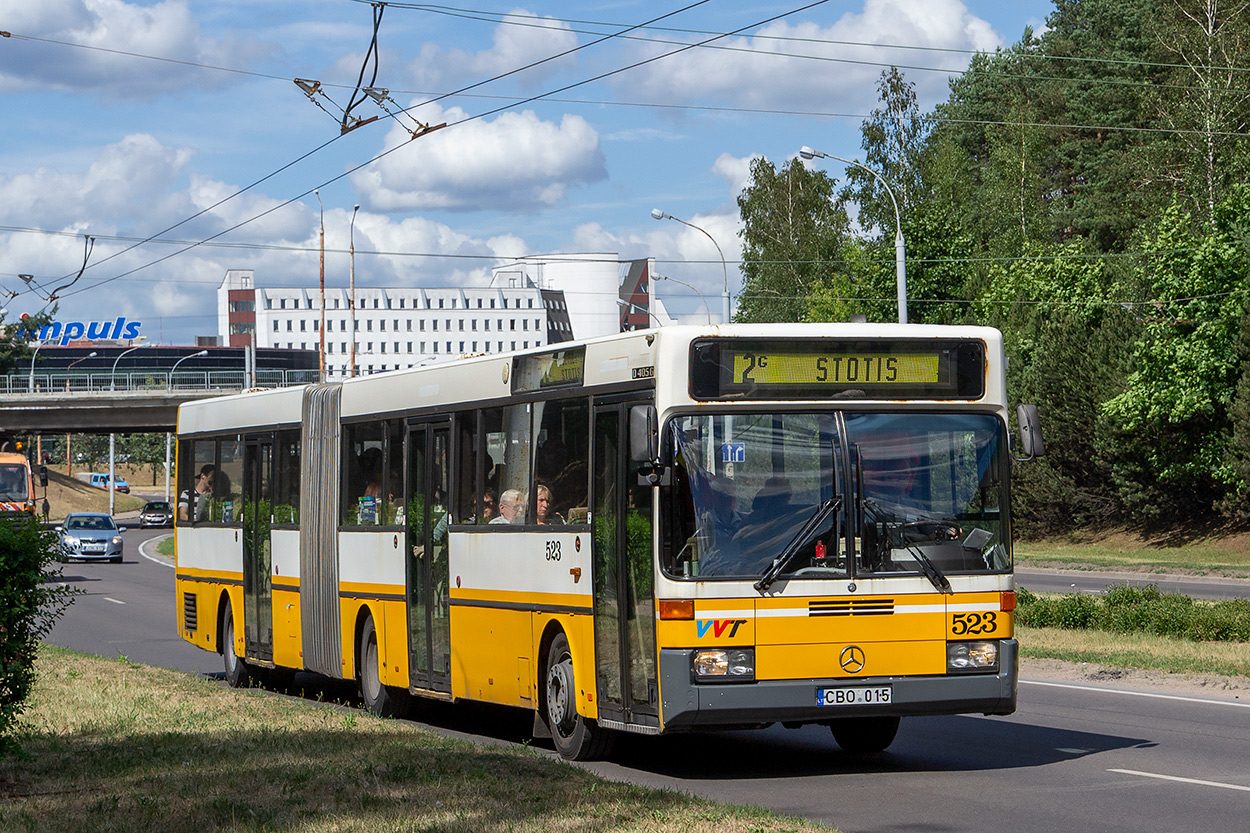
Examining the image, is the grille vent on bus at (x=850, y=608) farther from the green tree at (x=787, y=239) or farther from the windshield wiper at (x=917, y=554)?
the green tree at (x=787, y=239)

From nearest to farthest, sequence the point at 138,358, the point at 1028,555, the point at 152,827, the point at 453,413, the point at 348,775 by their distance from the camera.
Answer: the point at 152,827, the point at 348,775, the point at 453,413, the point at 1028,555, the point at 138,358

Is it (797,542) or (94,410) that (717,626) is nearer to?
(797,542)

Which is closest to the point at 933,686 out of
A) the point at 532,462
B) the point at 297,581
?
the point at 532,462

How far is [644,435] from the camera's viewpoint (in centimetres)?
1044

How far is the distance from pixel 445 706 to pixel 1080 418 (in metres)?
34.9

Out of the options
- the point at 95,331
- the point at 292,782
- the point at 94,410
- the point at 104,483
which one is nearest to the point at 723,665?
the point at 292,782

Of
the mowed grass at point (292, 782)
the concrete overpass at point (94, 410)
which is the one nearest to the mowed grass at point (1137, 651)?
the mowed grass at point (292, 782)

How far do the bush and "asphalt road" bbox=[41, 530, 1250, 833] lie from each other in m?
3.73

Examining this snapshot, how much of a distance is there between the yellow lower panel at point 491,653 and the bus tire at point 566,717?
0.34 metres

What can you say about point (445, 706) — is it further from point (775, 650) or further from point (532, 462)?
point (775, 650)

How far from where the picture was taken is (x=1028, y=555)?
4525cm

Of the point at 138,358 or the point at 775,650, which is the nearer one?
the point at 775,650

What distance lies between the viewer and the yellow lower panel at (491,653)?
1231cm

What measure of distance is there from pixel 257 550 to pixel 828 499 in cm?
939
